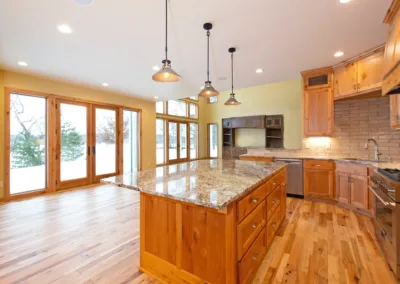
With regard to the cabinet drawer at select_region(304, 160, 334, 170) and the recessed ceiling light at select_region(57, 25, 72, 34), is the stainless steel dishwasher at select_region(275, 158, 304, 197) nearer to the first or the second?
the cabinet drawer at select_region(304, 160, 334, 170)

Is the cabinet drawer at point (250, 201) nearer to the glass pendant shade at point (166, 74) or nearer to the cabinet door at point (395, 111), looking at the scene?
the glass pendant shade at point (166, 74)

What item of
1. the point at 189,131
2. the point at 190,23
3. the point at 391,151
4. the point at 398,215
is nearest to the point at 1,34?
the point at 190,23

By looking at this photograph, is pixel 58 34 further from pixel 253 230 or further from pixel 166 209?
pixel 253 230

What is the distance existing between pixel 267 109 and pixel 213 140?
3.24 meters

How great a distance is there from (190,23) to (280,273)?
285cm

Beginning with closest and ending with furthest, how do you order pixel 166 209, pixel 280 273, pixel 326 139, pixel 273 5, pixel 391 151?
pixel 166 209
pixel 280 273
pixel 273 5
pixel 391 151
pixel 326 139

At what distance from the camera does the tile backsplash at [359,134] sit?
3.35m

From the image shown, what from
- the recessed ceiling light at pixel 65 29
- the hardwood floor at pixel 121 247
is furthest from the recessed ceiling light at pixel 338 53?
the recessed ceiling light at pixel 65 29

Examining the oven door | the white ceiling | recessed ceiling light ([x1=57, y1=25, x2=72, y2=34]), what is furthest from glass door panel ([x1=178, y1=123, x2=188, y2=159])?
the oven door

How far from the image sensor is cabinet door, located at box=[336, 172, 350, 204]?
3.35 metres

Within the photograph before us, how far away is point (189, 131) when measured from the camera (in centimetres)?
983

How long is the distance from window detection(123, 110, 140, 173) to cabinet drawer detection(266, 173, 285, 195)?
502 cm

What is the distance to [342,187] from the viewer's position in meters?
3.43

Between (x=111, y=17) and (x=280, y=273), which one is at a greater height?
(x=111, y=17)
